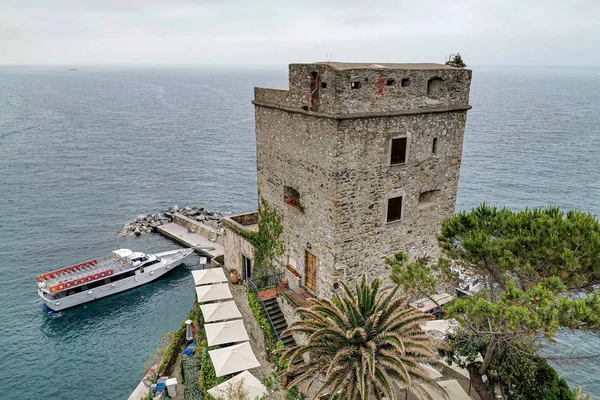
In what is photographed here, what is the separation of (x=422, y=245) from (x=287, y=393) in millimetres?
10343

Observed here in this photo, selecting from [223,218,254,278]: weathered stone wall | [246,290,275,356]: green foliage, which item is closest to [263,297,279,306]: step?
[246,290,275,356]: green foliage

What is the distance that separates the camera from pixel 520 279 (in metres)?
16.2

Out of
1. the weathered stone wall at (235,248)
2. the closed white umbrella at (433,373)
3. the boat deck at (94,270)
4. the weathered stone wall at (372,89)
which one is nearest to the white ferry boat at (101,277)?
the boat deck at (94,270)

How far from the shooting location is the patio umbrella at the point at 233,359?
21.9m

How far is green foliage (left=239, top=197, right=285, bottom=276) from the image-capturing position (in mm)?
25895

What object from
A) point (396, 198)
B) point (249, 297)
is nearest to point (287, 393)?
point (249, 297)

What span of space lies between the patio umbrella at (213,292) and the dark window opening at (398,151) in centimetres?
1352

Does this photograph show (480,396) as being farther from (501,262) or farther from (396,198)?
(396,198)

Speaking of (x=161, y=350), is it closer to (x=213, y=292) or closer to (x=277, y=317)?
(x=213, y=292)

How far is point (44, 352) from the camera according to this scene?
33.5 m

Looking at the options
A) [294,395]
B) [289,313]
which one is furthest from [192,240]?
[294,395]

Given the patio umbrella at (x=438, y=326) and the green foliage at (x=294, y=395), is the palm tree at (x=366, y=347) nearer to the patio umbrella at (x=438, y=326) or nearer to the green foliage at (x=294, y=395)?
the green foliage at (x=294, y=395)

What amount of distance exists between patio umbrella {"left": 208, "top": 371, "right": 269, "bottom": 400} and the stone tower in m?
5.12

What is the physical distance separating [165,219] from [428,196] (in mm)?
42002
